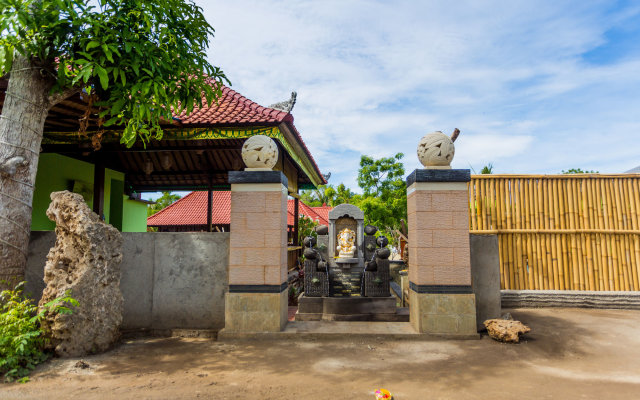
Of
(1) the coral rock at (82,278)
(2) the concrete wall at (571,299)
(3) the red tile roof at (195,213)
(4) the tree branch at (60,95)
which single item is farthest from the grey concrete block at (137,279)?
(3) the red tile roof at (195,213)

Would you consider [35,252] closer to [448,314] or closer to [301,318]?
[301,318]

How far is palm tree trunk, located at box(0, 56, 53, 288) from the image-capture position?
4281mm

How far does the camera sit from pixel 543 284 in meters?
6.79

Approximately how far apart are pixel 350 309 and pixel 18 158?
533cm

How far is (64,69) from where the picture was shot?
4031 millimetres

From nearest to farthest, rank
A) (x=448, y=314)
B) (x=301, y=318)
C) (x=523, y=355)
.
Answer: (x=523, y=355), (x=448, y=314), (x=301, y=318)

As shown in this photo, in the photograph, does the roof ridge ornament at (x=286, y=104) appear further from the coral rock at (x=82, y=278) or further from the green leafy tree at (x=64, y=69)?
the coral rock at (x=82, y=278)

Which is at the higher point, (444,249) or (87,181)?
(87,181)

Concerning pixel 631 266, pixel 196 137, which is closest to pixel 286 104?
pixel 196 137

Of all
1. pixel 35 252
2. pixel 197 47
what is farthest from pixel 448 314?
pixel 35 252

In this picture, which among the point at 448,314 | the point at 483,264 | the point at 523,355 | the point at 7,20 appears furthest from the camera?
the point at 483,264

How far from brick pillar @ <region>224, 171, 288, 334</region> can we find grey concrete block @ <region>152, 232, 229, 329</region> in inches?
11.6

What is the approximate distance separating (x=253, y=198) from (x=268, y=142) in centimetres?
83

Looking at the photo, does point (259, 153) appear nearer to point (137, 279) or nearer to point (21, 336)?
point (137, 279)
